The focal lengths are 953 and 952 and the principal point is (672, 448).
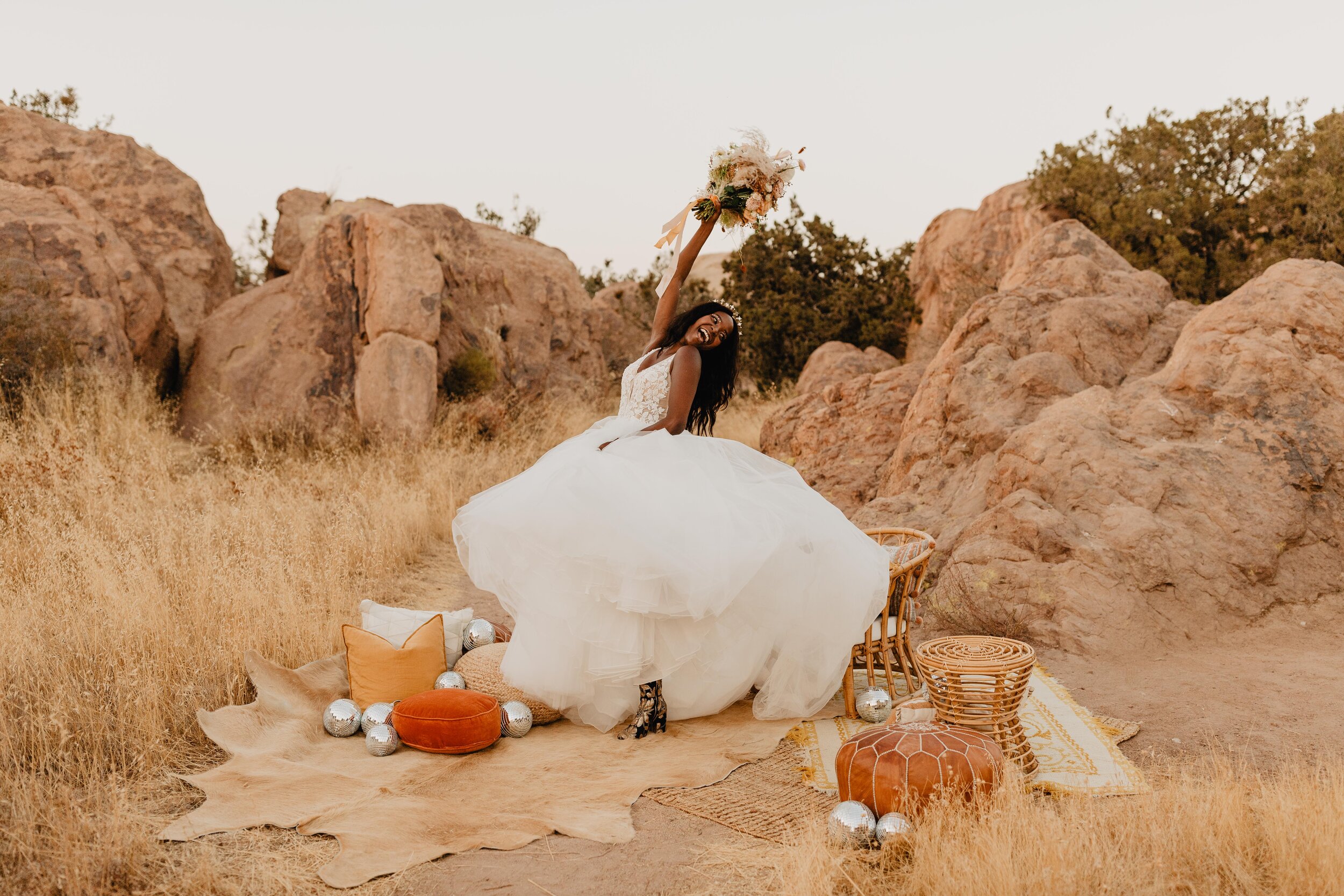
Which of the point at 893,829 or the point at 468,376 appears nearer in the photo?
the point at 893,829

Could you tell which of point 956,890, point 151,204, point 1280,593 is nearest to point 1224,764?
point 956,890

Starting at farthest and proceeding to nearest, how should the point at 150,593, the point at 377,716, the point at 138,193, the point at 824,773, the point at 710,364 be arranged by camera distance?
the point at 138,193
the point at 710,364
the point at 150,593
the point at 377,716
the point at 824,773

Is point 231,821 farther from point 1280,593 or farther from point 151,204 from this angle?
point 151,204

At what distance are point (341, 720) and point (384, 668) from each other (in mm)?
377

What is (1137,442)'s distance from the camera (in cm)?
689

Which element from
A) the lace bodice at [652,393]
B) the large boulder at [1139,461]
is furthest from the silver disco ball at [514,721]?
the large boulder at [1139,461]

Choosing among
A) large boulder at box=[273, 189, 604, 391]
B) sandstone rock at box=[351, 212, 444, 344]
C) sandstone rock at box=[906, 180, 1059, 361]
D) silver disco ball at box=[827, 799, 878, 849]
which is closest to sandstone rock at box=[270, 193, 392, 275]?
large boulder at box=[273, 189, 604, 391]

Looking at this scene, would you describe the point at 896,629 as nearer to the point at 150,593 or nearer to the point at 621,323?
the point at 150,593

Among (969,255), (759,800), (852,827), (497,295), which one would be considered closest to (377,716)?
(759,800)

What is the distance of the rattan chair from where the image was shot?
5.03 metres

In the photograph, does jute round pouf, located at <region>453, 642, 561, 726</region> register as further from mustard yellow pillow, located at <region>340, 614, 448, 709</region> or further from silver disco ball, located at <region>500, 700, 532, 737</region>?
mustard yellow pillow, located at <region>340, 614, 448, 709</region>

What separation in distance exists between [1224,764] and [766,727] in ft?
6.70

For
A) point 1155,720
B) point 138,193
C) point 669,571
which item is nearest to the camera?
point 669,571

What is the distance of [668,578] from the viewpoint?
4.43 meters
